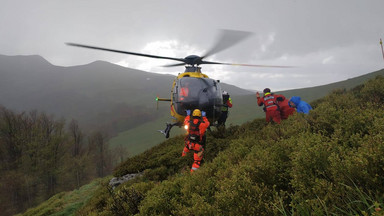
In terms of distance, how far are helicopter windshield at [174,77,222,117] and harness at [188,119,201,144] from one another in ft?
5.40

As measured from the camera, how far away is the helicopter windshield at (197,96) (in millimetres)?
8578

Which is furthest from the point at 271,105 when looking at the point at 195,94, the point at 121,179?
the point at 121,179

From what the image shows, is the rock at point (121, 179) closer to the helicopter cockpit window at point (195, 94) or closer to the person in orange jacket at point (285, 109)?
the helicopter cockpit window at point (195, 94)

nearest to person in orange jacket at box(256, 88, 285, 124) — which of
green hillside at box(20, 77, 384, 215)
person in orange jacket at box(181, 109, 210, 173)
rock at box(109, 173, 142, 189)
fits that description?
green hillside at box(20, 77, 384, 215)

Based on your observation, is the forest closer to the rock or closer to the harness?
the rock

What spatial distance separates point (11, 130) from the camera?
35312 mm

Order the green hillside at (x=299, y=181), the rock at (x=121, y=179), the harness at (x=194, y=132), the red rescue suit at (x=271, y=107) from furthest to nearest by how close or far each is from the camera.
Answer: the red rescue suit at (x=271, y=107) < the rock at (x=121, y=179) < the harness at (x=194, y=132) < the green hillside at (x=299, y=181)

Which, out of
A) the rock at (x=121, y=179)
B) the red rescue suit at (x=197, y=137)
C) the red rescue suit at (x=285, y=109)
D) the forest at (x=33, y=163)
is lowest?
the forest at (x=33, y=163)

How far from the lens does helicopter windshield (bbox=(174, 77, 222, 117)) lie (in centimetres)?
858

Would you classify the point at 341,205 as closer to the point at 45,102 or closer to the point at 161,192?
the point at 161,192

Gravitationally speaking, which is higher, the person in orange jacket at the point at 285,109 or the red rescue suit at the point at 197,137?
the person in orange jacket at the point at 285,109

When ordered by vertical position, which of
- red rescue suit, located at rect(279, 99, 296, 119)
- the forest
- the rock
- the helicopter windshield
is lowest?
the forest

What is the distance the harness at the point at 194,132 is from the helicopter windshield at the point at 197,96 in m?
1.65

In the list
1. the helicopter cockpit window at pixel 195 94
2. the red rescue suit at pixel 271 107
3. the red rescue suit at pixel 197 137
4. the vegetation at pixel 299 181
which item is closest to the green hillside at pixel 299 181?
the vegetation at pixel 299 181
